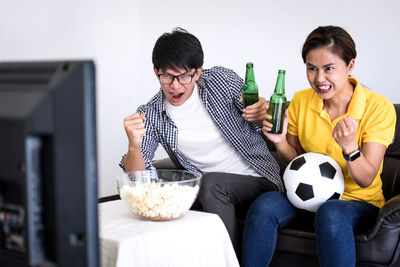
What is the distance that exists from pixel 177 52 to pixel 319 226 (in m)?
0.86

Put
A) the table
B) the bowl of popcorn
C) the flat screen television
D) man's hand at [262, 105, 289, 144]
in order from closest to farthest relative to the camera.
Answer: the flat screen television → the table → the bowl of popcorn → man's hand at [262, 105, 289, 144]

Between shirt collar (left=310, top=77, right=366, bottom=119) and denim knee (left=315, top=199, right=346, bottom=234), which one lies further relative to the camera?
shirt collar (left=310, top=77, right=366, bottom=119)

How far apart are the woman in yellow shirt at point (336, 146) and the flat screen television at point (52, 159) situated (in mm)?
1340

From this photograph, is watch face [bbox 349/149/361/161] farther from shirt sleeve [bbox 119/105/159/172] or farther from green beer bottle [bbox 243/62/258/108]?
shirt sleeve [bbox 119/105/159/172]

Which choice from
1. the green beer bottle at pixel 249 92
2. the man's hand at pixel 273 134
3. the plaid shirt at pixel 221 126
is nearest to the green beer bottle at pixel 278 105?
the man's hand at pixel 273 134

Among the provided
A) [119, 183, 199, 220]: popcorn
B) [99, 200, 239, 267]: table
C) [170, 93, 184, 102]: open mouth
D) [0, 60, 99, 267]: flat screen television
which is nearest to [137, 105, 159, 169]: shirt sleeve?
[170, 93, 184, 102]: open mouth

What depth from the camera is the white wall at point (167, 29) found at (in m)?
3.07

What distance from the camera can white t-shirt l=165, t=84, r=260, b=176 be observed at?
2215mm

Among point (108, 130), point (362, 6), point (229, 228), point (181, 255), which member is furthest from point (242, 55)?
point (181, 255)

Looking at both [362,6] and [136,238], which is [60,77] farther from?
[362,6]

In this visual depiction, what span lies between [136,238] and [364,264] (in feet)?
3.16

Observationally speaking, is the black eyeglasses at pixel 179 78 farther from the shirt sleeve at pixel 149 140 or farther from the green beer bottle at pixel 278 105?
the green beer bottle at pixel 278 105

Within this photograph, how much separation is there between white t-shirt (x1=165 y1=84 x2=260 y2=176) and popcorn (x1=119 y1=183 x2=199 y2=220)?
67cm

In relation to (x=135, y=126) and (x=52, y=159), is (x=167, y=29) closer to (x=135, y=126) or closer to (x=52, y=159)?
(x=135, y=126)
